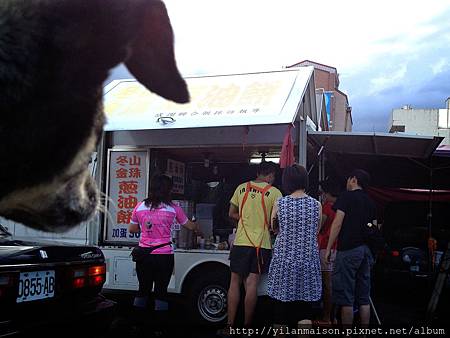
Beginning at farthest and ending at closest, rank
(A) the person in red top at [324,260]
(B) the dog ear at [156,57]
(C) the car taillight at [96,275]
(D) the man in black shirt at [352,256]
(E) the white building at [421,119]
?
1. (E) the white building at [421,119]
2. (A) the person in red top at [324,260]
3. (D) the man in black shirt at [352,256]
4. (C) the car taillight at [96,275]
5. (B) the dog ear at [156,57]

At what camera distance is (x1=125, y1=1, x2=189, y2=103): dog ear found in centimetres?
111

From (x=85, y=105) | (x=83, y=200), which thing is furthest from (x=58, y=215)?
(x=85, y=105)

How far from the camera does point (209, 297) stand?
21.3 ft

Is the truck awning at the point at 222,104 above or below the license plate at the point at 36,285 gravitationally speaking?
above

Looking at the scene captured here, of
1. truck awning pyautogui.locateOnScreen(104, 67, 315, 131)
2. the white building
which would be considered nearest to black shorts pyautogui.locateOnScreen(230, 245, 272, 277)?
truck awning pyautogui.locateOnScreen(104, 67, 315, 131)

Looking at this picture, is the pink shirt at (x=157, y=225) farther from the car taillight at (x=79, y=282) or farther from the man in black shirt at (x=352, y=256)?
the man in black shirt at (x=352, y=256)

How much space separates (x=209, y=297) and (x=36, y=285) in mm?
3126

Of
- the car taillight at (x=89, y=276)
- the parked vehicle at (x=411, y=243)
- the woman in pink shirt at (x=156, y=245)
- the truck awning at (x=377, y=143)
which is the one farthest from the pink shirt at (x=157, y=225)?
the parked vehicle at (x=411, y=243)

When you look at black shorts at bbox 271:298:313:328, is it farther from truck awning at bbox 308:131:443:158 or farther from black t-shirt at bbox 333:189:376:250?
truck awning at bbox 308:131:443:158

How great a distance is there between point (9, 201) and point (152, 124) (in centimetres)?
531

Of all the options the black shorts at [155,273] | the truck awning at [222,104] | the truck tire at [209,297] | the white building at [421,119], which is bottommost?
the truck tire at [209,297]

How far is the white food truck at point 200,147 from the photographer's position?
621 cm

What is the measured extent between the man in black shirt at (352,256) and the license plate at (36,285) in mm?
3005

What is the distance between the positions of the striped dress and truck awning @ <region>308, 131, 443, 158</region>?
233cm
